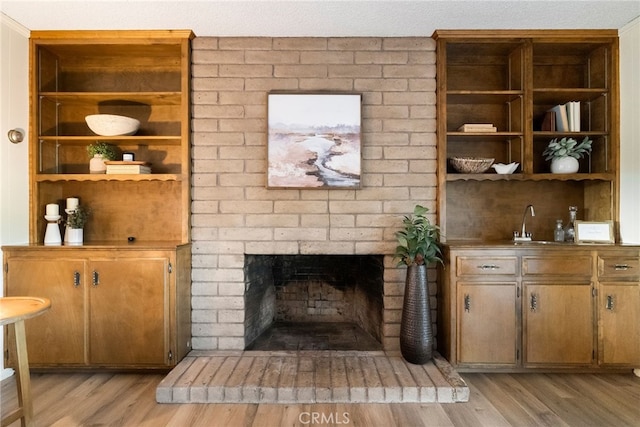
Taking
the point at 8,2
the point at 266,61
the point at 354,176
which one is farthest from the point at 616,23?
the point at 8,2

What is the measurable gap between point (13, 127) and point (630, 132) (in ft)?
15.8

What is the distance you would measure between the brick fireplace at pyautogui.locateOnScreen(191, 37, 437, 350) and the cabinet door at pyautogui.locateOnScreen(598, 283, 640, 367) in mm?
1234

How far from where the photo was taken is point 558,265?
264 cm

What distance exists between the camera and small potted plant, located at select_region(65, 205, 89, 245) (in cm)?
290

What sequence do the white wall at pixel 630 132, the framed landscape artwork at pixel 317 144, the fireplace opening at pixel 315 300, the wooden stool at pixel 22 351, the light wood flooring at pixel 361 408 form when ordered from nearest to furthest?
the wooden stool at pixel 22 351
the light wood flooring at pixel 361 408
the white wall at pixel 630 132
the framed landscape artwork at pixel 317 144
the fireplace opening at pixel 315 300

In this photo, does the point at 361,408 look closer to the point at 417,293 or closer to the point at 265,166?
the point at 417,293

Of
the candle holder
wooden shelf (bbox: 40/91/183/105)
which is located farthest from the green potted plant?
the candle holder

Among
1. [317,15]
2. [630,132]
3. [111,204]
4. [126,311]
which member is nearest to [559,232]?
[630,132]

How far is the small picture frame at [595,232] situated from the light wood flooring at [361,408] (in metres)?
1.03

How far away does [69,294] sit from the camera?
8.64ft

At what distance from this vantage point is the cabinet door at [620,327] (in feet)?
8.64

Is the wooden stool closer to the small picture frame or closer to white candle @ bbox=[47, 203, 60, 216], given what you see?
white candle @ bbox=[47, 203, 60, 216]

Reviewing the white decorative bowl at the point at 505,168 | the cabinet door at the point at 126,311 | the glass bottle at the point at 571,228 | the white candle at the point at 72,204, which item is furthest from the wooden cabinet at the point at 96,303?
the glass bottle at the point at 571,228

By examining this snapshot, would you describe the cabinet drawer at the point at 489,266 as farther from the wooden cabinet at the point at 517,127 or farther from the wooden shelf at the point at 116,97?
the wooden shelf at the point at 116,97
